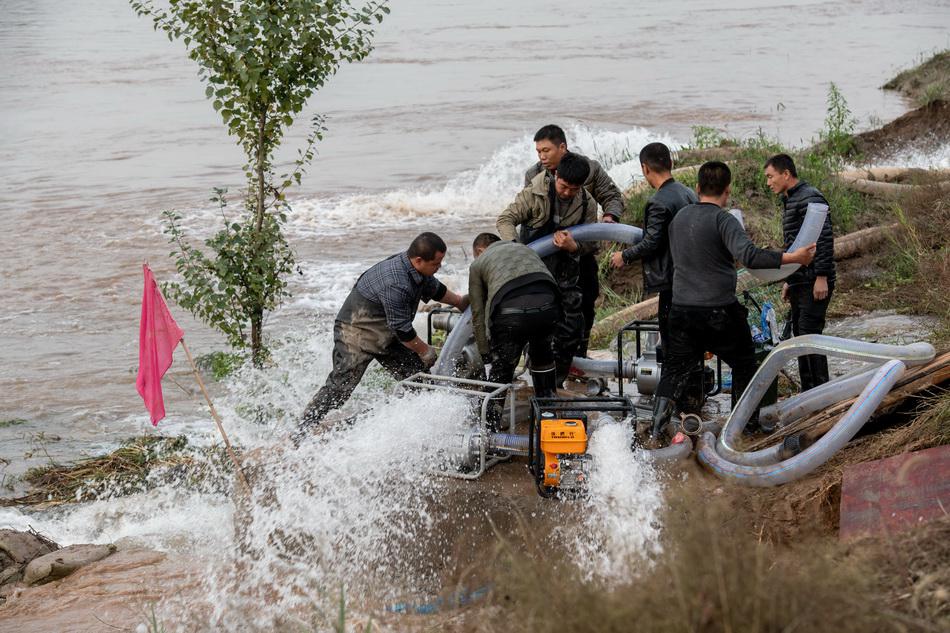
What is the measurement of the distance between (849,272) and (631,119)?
56.3ft

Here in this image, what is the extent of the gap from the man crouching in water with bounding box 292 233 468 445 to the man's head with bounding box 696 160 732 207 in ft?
5.90

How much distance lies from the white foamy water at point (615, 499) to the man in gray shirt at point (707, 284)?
579 mm

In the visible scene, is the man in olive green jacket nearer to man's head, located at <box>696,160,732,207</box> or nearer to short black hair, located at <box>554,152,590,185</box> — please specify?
short black hair, located at <box>554,152,590,185</box>

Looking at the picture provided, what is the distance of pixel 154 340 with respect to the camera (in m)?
6.96

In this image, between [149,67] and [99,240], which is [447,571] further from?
[149,67]

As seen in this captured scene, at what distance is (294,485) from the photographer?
648 cm

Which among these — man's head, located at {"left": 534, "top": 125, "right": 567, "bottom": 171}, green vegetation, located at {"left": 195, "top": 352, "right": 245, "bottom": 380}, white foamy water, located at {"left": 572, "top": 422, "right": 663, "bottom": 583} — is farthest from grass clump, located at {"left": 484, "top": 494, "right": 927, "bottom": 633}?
green vegetation, located at {"left": 195, "top": 352, "right": 245, "bottom": 380}

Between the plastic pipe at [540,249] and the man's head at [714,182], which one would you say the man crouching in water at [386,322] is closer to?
the plastic pipe at [540,249]

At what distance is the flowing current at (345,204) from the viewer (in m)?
5.99

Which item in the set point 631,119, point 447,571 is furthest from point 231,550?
point 631,119

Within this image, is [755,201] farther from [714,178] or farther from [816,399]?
[816,399]

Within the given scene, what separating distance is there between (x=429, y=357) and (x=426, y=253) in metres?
0.78

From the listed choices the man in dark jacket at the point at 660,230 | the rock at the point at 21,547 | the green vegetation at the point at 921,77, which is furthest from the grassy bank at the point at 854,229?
the green vegetation at the point at 921,77

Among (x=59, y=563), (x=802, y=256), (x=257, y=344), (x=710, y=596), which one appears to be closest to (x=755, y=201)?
(x=257, y=344)
